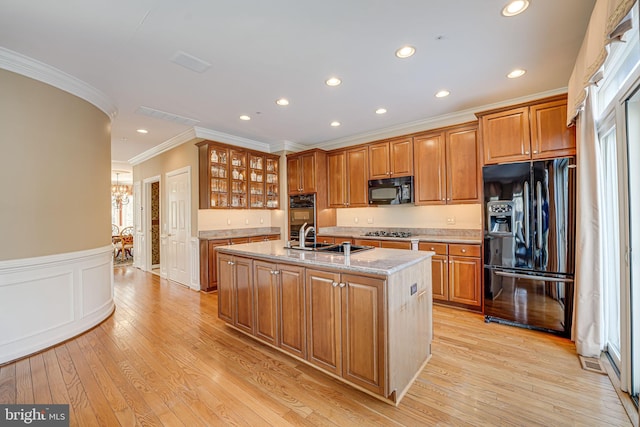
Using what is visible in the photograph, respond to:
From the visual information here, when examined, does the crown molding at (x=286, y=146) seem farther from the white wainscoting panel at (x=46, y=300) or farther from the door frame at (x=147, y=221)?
the white wainscoting panel at (x=46, y=300)

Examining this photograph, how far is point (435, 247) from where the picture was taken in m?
3.83

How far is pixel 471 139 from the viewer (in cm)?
388

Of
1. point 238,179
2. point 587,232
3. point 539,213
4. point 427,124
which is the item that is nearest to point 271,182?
point 238,179

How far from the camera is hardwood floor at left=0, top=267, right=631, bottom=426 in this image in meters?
1.78

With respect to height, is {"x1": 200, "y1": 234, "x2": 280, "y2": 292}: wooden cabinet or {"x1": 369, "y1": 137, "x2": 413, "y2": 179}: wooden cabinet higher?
{"x1": 369, "y1": 137, "x2": 413, "y2": 179}: wooden cabinet

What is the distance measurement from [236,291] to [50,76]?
2874 mm

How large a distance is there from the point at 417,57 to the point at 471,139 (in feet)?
5.81

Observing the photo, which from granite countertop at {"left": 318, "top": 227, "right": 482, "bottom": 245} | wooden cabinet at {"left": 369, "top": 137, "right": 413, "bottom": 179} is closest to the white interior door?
granite countertop at {"left": 318, "top": 227, "right": 482, "bottom": 245}

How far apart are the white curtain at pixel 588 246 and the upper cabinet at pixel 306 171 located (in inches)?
146

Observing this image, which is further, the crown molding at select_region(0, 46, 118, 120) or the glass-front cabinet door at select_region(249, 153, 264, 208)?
the glass-front cabinet door at select_region(249, 153, 264, 208)

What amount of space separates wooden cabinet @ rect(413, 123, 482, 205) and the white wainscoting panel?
4.50 meters

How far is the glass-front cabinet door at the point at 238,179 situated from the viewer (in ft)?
17.0

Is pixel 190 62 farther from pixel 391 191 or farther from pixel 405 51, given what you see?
pixel 391 191

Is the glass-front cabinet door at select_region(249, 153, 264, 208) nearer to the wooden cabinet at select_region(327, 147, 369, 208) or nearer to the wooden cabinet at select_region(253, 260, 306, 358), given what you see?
the wooden cabinet at select_region(327, 147, 369, 208)
